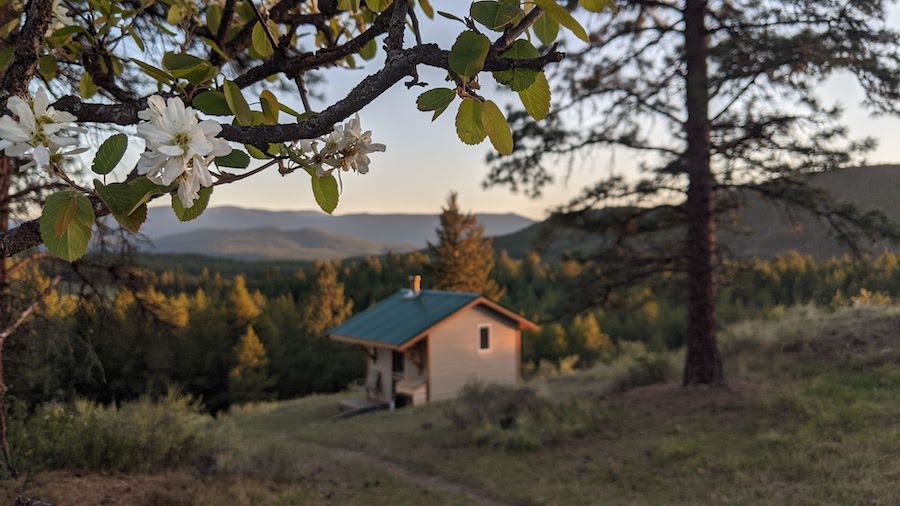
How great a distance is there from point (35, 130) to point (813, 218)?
10526 millimetres

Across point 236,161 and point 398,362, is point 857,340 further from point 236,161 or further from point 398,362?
point 398,362

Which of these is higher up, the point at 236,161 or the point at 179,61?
the point at 179,61

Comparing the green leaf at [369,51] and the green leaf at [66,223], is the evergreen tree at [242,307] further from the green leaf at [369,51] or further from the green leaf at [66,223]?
the green leaf at [66,223]

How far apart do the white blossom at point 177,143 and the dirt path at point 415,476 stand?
576 centimetres

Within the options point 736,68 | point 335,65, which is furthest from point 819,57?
point 335,65

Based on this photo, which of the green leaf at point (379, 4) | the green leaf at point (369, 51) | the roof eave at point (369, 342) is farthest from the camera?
the roof eave at point (369, 342)

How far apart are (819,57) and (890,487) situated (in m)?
5.74

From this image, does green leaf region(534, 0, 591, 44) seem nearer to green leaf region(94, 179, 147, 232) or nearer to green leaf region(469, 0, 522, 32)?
green leaf region(469, 0, 522, 32)

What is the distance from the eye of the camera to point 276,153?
1565 millimetres

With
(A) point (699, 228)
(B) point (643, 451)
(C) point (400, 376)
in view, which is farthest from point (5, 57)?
(C) point (400, 376)

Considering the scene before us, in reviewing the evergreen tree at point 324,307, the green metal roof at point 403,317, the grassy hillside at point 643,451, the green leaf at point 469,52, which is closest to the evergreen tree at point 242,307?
the evergreen tree at point 324,307

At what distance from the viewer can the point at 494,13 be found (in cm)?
124

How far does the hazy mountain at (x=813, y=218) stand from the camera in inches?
369

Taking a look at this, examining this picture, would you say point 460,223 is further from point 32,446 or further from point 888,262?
point 32,446
